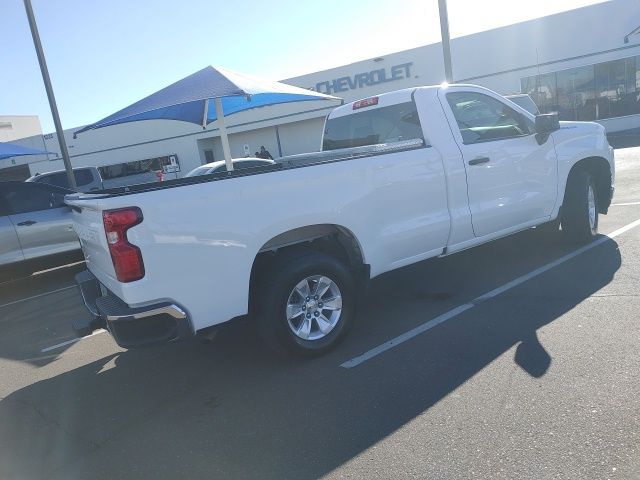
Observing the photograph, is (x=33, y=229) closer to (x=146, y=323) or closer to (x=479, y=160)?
(x=146, y=323)

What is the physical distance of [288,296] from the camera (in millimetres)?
4012

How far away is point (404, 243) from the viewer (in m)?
4.69

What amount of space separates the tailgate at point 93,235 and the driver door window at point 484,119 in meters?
3.42

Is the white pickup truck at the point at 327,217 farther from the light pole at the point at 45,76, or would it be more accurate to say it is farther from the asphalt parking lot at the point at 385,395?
the light pole at the point at 45,76

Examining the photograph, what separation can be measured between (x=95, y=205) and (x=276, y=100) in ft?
16.6

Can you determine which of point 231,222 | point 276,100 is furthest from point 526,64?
point 231,222

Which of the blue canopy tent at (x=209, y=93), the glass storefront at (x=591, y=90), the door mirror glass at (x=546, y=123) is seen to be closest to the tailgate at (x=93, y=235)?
the blue canopy tent at (x=209, y=93)

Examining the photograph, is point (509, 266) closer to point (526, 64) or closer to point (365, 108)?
point (365, 108)

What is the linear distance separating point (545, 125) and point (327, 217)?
304 centimetres

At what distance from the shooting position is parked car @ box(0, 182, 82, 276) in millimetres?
8148

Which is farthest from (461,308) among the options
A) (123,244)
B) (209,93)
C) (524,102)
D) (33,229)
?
(524,102)

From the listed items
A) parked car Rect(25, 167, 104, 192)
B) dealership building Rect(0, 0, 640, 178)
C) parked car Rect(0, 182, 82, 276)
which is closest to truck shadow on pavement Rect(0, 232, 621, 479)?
parked car Rect(0, 182, 82, 276)

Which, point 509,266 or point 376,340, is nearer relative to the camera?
point 376,340

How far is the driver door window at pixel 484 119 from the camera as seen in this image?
5.32 meters
